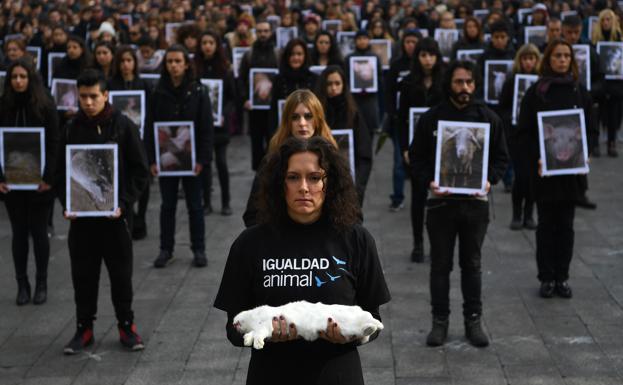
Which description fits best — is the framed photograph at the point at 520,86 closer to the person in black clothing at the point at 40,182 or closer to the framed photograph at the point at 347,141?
the framed photograph at the point at 347,141

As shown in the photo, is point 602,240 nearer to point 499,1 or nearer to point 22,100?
point 22,100

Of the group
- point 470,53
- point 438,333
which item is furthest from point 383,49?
point 438,333

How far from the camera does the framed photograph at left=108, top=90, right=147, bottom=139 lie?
10.9m

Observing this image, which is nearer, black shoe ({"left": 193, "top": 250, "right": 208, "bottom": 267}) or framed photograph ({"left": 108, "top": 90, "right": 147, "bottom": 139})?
black shoe ({"left": 193, "top": 250, "right": 208, "bottom": 267})

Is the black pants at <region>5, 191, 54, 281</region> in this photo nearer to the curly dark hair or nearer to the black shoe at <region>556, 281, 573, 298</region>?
the black shoe at <region>556, 281, 573, 298</region>

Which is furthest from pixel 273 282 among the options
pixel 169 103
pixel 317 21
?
pixel 317 21

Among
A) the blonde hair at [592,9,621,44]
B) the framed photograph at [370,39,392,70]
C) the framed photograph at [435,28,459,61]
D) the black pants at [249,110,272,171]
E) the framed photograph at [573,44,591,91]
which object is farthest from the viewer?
the framed photograph at [435,28,459,61]

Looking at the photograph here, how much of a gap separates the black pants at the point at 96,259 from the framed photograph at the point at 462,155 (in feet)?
7.42

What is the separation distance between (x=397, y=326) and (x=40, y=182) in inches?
122

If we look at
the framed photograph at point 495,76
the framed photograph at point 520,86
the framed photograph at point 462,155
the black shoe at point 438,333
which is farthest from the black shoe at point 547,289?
the framed photograph at point 495,76

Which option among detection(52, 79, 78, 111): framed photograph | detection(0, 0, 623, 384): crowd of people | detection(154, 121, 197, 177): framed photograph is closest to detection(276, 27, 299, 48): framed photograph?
detection(0, 0, 623, 384): crowd of people

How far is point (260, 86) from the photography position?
13125 mm

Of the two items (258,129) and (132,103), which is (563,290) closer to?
(132,103)

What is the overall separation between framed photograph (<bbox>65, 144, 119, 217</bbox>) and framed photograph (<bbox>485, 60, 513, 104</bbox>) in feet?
19.5
